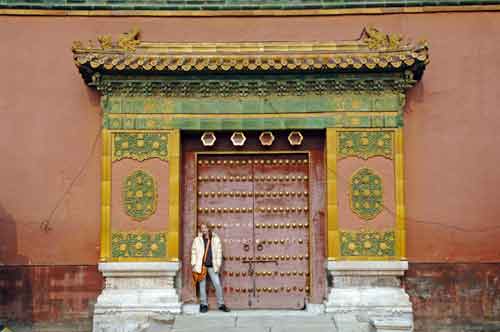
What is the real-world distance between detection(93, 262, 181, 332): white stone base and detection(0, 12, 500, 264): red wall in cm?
61

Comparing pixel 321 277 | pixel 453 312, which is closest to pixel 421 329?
pixel 453 312

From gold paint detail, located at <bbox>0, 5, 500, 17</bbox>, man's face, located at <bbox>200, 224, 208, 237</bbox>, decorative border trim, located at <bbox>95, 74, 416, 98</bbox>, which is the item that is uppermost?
gold paint detail, located at <bbox>0, 5, 500, 17</bbox>

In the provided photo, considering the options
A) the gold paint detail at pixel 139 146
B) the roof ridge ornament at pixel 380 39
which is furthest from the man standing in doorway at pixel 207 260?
the roof ridge ornament at pixel 380 39

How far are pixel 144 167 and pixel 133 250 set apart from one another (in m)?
1.31

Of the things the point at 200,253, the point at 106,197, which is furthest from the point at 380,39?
the point at 106,197

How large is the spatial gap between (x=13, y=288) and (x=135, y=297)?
2029 mm

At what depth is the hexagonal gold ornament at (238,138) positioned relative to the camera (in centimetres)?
1078

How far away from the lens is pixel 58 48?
1096cm

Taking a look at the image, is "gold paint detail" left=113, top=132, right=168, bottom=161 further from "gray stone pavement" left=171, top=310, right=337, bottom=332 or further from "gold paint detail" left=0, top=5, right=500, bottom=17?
"gray stone pavement" left=171, top=310, right=337, bottom=332

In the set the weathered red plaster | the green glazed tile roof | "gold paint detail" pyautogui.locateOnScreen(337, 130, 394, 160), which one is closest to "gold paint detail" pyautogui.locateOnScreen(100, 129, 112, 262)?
the weathered red plaster

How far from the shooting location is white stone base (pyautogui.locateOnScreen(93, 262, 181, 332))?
32.8ft

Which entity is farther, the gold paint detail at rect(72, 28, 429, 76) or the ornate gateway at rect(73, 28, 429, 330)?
the ornate gateway at rect(73, 28, 429, 330)

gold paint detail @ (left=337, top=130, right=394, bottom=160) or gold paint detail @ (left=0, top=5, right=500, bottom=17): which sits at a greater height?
gold paint detail @ (left=0, top=5, right=500, bottom=17)

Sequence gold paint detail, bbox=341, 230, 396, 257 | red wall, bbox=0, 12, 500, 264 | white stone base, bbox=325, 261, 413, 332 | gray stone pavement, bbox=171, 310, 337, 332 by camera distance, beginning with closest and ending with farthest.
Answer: gray stone pavement, bbox=171, 310, 337, 332 → white stone base, bbox=325, 261, 413, 332 → gold paint detail, bbox=341, 230, 396, 257 → red wall, bbox=0, 12, 500, 264
